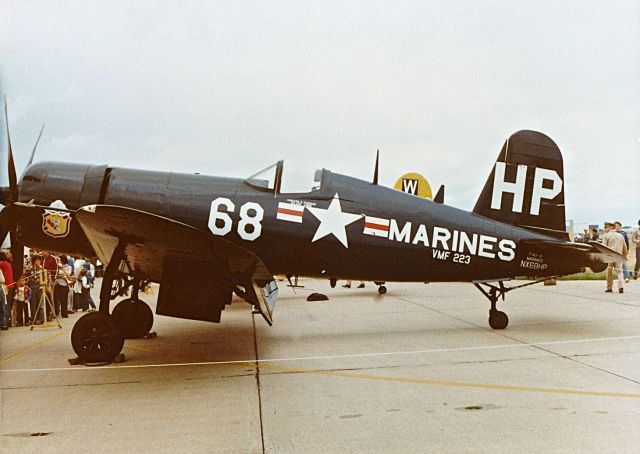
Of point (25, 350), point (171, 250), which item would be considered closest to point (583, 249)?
point (171, 250)

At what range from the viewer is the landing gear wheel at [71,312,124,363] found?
486 cm

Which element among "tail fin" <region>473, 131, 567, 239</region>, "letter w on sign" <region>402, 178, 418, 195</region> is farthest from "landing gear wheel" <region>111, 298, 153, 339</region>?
"letter w on sign" <region>402, 178, 418, 195</region>

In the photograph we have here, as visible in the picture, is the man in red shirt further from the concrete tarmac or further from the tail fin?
the tail fin

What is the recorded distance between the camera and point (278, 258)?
5.68m

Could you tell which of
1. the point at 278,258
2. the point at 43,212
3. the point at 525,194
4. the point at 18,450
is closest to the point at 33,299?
the point at 43,212

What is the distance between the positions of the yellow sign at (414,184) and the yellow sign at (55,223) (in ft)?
31.1

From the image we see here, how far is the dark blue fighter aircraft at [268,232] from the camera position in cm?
495

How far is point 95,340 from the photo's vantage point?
4.89 m

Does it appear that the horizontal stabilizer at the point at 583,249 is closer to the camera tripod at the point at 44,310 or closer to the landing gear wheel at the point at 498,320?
the landing gear wheel at the point at 498,320

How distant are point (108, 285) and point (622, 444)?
15.0 ft

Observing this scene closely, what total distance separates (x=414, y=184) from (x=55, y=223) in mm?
9926

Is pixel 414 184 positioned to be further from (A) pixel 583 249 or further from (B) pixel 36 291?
(B) pixel 36 291

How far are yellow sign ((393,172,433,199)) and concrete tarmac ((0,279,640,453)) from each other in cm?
643

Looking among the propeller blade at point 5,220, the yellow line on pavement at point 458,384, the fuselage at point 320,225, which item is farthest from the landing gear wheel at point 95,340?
the yellow line on pavement at point 458,384
